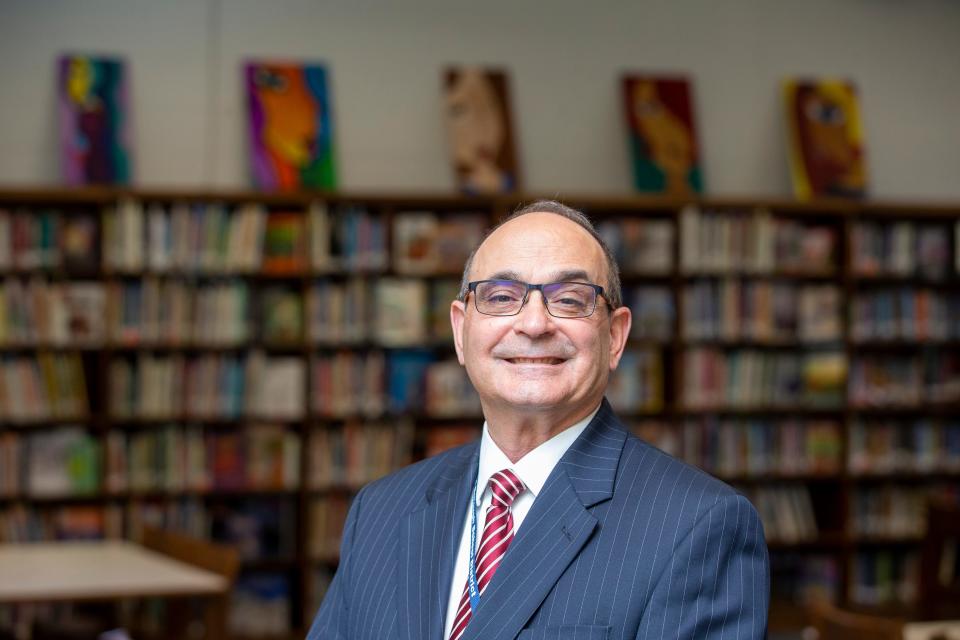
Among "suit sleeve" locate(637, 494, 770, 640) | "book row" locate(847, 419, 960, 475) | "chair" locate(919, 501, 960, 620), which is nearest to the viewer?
"suit sleeve" locate(637, 494, 770, 640)

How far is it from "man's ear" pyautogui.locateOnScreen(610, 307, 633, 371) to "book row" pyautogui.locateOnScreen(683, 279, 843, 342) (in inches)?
190

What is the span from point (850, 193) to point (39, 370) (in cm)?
433

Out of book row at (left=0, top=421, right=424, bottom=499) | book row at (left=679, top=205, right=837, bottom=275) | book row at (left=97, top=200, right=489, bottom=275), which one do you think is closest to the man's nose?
book row at (left=97, top=200, right=489, bottom=275)

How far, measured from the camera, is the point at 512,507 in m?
1.80

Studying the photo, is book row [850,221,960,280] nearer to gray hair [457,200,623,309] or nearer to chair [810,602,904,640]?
chair [810,602,904,640]

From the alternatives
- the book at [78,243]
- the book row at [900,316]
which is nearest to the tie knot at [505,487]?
the book at [78,243]

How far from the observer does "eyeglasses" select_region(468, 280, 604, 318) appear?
5.79 feet

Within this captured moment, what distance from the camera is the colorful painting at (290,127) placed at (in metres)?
6.33

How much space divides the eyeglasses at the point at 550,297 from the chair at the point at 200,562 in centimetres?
252

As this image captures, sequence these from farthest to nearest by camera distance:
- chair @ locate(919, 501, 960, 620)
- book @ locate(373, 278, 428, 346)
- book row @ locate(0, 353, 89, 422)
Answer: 1. book @ locate(373, 278, 428, 346)
2. book row @ locate(0, 353, 89, 422)
3. chair @ locate(919, 501, 960, 620)

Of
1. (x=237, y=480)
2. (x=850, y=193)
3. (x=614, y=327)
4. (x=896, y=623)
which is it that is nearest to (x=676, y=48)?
(x=850, y=193)

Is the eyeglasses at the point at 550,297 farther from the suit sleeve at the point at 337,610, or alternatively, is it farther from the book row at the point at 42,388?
the book row at the point at 42,388

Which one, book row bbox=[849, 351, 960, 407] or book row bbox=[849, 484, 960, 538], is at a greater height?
book row bbox=[849, 351, 960, 407]

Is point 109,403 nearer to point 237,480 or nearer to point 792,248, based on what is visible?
point 237,480
